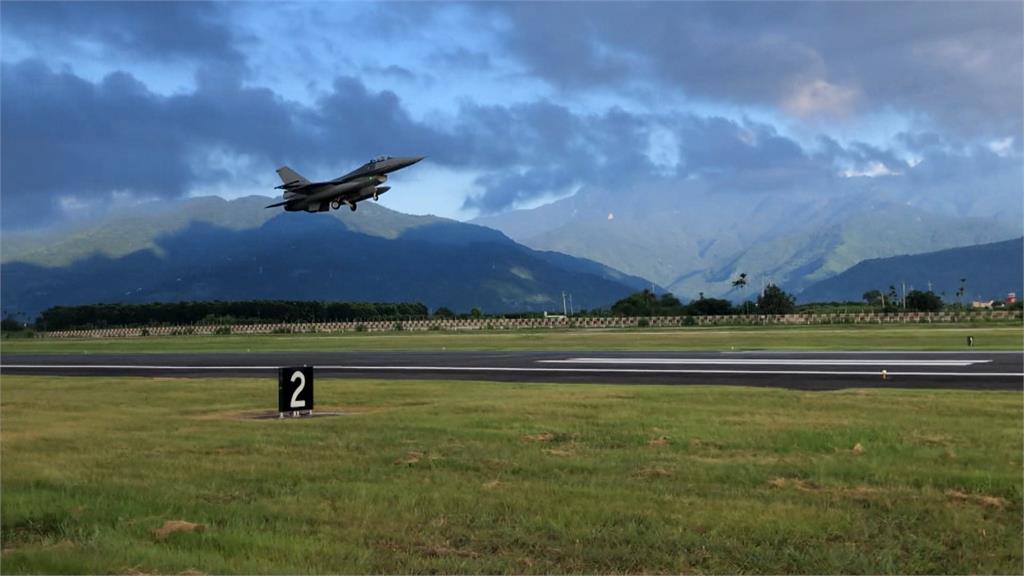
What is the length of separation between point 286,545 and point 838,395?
20.9 meters

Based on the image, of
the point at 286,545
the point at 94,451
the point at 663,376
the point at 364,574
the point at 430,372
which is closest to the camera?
the point at 364,574

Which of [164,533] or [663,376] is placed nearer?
[164,533]

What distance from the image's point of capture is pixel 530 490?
14133 millimetres

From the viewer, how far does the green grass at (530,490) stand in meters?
10.9

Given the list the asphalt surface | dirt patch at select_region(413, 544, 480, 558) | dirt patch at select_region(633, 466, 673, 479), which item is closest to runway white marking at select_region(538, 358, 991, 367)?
the asphalt surface

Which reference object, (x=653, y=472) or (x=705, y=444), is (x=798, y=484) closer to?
(x=653, y=472)

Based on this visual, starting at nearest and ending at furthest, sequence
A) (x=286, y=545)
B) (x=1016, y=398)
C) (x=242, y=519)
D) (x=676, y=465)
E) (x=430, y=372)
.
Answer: (x=286, y=545), (x=242, y=519), (x=676, y=465), (x=1016, y=398), (x=430, y=372)

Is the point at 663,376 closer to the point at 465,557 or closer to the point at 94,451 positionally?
the point at 94,451

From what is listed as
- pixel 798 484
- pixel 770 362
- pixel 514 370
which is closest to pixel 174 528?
pixel 798 484

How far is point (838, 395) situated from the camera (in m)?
27.8

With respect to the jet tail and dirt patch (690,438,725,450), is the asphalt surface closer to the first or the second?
dirt patch (690,438,725,450)

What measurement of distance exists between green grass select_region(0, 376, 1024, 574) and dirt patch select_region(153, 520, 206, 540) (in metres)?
0.12

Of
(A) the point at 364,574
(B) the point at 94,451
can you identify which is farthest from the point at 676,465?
(B) the point at 94,451

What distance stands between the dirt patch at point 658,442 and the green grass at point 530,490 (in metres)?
0.26
